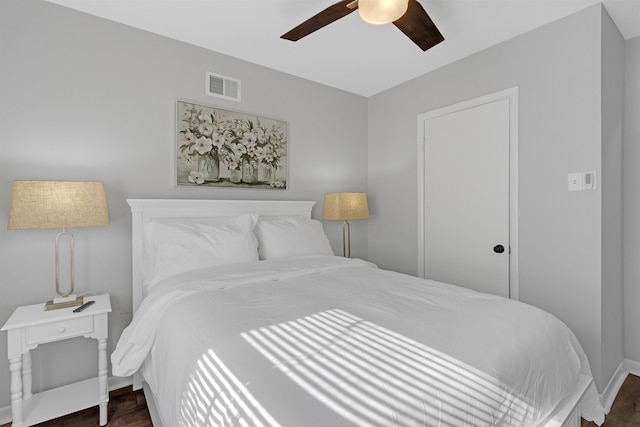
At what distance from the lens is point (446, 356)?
1.00 metres

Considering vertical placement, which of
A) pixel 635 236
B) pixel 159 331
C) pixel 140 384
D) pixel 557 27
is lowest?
pixel 140 384

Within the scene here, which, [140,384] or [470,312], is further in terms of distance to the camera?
[140,384]

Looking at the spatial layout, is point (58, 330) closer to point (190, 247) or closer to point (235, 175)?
point (190, 247)

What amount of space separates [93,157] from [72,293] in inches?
34.9

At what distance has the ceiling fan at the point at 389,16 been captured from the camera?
1446 millimetres

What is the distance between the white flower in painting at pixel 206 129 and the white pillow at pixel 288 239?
842 millimetres

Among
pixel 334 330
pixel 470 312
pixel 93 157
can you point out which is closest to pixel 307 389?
pixel 334 330

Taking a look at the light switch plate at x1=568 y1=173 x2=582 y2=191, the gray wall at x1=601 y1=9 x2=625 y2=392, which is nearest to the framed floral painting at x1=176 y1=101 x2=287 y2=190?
the light switch plate at x1=568 y1=173 x2=582 y2=191

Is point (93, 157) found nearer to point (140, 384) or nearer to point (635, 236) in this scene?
point (140, 384)

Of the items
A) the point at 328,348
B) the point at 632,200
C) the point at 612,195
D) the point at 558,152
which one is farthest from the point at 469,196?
the point at 328,348

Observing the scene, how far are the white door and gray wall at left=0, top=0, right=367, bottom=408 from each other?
1.79 m

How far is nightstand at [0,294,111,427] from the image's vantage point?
1574 millimetres

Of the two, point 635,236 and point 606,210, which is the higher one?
point 606,210

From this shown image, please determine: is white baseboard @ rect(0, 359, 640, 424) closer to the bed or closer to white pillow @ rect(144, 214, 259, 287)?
the bed
